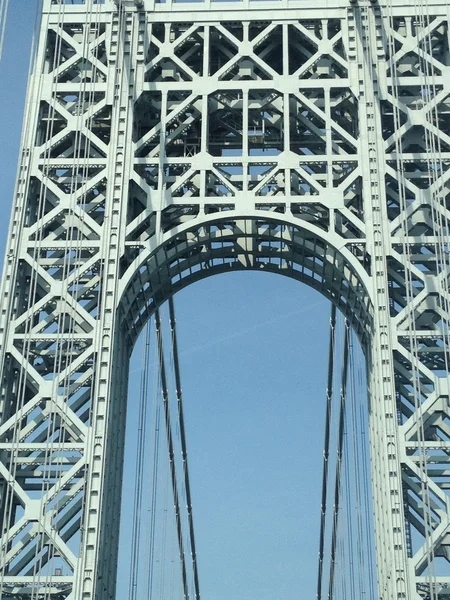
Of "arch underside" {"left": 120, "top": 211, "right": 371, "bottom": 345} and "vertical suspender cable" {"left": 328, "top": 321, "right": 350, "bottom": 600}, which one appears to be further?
"vertical suspender cable" {"left": 328, "top": 321, "right": 350, "bottom": 600}

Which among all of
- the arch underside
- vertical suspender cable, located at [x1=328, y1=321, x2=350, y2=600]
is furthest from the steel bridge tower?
vertical suspender cable, located at [x1=328, y1=321, x2=350, y2=600]

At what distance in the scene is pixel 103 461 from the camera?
26797mm

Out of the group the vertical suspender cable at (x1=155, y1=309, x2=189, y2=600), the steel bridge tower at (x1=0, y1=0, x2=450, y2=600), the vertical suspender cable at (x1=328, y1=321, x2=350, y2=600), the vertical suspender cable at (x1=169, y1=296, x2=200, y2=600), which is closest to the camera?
the steel bridge tower at (x1=0, y1=0, x2=450, y2=600)

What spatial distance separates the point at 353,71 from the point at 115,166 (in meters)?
6.48

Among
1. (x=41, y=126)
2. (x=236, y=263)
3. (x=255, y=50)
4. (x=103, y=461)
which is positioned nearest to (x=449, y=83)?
(x=255, y=50)

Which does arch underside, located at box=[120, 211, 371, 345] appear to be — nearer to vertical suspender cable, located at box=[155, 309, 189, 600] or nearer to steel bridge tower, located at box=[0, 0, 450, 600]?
steel bridge tower, located at box=[0, 0, 450, 600]

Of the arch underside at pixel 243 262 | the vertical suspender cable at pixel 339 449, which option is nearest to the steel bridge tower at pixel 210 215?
the arch underside at pixel 243 262

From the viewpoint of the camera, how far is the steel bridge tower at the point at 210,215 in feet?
88.0

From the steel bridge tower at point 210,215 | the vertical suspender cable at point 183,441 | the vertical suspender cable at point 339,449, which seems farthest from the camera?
the vertical suspender cable at point 183,441

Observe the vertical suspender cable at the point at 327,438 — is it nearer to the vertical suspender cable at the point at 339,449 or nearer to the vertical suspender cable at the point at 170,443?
the vertical suspender cable at the point at 339,449

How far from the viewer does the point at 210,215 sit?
2950 cm

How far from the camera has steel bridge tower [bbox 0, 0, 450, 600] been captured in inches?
1056

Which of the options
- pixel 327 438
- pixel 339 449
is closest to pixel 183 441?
pixel 327 438

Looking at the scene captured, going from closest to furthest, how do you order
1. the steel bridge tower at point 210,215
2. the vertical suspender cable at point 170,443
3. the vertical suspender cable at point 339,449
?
the steel bridge tower at point 210,215, the vertical suspender cable at point 339,449, the vertical suspender cable at point 170,443
